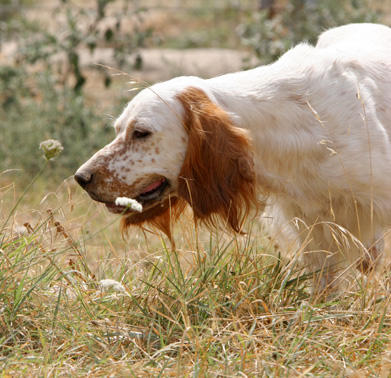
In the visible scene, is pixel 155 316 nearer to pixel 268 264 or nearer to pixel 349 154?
pixel 268 264

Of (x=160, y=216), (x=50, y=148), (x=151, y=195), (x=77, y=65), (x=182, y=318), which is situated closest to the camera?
(x=50, y=148)

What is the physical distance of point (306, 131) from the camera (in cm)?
326

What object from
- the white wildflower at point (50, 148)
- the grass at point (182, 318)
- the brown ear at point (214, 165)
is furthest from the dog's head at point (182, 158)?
the white wildflower at point (50, 148)

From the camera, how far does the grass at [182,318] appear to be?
252 centimetres

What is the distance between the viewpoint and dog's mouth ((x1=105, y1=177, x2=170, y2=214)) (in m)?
3.22

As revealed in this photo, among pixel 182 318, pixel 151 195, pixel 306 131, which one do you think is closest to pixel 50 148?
pixel 151 195

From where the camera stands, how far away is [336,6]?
22.7 feet

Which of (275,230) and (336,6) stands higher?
(336,6)

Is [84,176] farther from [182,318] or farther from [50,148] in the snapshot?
[182,318]

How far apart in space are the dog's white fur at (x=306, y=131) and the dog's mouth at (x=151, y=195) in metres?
0.06

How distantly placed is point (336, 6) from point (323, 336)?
4845mm

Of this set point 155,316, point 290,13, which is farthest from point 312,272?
point 290,13

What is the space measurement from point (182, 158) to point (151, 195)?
209mm

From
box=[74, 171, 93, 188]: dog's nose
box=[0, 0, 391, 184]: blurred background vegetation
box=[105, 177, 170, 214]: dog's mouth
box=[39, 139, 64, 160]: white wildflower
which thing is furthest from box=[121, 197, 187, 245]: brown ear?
box=[0, 0, 391, 184]: blurred background vegetation
